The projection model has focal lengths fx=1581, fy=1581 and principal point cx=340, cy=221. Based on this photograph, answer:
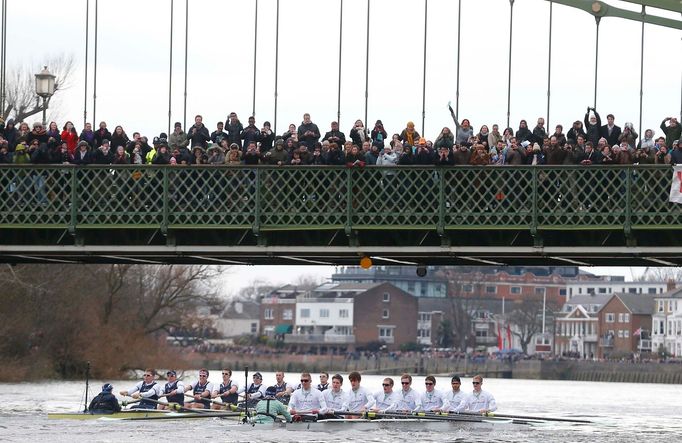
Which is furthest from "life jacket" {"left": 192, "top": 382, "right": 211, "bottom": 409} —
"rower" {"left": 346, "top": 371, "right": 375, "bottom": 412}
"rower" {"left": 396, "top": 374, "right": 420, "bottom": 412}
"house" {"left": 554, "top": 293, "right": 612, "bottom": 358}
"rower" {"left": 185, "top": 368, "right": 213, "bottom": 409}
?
"house" {"left": 554, "top": 293, "right": 612, "bottom": 358}

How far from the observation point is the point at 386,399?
42.9 meters

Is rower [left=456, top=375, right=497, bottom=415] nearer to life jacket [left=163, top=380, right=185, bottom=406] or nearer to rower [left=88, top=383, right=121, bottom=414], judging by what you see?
life jacket [left=163, top=380, right=185, bottom=406]

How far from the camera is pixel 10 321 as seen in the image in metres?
69.3

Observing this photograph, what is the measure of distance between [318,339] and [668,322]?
42.9m

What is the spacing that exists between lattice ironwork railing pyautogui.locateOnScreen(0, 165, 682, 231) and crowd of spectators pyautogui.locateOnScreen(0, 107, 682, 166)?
0.36m

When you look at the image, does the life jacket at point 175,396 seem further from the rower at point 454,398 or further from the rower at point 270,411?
the rower at point 454,398

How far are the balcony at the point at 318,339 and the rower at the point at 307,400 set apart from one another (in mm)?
151331

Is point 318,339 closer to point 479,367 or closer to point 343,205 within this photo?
point 479,367

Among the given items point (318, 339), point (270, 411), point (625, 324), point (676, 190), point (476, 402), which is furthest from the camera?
point (318, 339)

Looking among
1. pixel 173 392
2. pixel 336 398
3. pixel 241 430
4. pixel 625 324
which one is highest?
pixel 336 398

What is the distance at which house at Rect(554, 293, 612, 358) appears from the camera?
191375 mm

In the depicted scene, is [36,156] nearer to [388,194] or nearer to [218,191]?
[218,191]

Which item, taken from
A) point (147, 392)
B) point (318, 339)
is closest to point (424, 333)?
point (318, 339)

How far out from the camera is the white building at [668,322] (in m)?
178
